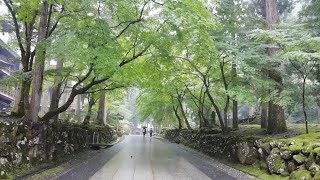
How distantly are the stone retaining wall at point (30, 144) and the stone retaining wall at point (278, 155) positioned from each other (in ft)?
24.9

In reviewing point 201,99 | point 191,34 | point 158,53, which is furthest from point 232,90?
point 201,99

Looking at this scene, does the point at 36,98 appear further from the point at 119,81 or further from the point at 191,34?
the point at 191,34

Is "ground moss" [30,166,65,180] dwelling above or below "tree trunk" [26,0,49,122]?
below

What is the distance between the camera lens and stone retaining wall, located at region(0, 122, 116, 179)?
8445mm

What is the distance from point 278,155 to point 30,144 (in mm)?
8108

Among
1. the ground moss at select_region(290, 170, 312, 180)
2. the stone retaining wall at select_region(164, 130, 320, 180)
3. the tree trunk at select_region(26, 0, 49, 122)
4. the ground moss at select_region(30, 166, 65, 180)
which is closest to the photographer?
the ground moss at select_region(290, 170, 312, 180)

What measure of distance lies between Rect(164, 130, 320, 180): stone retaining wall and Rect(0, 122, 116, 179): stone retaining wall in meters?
7.60

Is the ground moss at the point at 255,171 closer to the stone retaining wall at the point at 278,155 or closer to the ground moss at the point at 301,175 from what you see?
the stone retaining wall at the point at 278,155

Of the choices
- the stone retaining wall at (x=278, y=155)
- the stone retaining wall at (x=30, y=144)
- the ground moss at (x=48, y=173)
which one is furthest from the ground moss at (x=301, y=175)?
the stone retaining wall at (x=30, y=144)

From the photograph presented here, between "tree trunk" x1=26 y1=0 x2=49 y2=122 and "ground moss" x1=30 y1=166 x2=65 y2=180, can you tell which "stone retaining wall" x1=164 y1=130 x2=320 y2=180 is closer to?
"ground moss" x1=30 y1=166 x2=65 y2=180

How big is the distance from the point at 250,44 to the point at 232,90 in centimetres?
218

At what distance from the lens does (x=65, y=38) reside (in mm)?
10133

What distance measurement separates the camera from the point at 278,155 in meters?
9.29

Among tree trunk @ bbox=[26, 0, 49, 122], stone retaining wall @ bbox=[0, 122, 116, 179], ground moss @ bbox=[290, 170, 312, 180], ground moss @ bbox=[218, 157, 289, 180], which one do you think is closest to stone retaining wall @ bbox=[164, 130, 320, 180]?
ground moss @ bbox=[290, 170, 312, 180]
